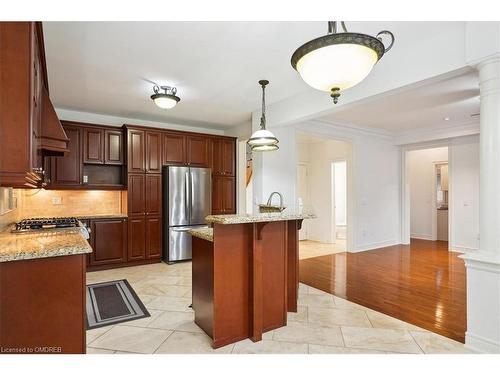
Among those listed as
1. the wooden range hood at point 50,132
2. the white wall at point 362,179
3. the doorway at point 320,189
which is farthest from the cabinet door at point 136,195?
the doorway at point 320,189

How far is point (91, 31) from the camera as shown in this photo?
2643mm

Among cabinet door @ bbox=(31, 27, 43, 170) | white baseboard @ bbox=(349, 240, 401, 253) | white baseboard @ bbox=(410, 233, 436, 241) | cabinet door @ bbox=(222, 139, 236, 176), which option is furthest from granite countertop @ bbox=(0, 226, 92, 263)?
white baseboard @ bbox=(410, 233, 436, 241)

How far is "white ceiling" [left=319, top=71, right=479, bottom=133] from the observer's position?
13.0 ft

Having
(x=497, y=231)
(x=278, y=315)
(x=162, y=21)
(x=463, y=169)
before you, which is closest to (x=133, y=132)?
(x=162, y=21)

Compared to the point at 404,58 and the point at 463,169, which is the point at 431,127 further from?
the point at 404,58

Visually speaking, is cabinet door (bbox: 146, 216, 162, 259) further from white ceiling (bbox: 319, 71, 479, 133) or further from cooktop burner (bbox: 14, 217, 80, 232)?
white ceiling (bbox: 319, 71, 479, 133)

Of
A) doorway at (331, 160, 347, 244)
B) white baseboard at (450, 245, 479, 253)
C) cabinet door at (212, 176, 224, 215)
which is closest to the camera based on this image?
cabinet door at (212, 176, 224, 215)

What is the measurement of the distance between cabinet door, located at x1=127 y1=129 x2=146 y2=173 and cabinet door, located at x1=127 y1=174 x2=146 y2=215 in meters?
0.14

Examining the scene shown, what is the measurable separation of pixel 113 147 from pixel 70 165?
74 centimetres

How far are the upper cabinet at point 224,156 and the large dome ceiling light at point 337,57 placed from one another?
445 centimetres

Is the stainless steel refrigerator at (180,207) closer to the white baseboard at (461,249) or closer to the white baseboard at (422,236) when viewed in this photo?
the white baseboard at (461,249)

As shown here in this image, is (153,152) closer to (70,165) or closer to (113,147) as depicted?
(113,147)

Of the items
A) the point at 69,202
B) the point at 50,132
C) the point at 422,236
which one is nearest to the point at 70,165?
the point at 69,202

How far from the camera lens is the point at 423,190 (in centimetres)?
805
